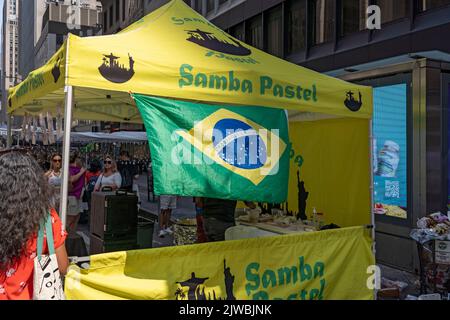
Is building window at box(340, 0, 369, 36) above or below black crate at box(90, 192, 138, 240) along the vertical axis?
above

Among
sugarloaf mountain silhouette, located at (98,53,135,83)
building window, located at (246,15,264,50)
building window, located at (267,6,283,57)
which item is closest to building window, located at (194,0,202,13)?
building window, located at (246,15,264,50)

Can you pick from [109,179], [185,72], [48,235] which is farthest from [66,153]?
[109,179]

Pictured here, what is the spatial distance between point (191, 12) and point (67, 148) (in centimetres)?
280

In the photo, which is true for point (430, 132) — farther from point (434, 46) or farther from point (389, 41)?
point (389, 41)

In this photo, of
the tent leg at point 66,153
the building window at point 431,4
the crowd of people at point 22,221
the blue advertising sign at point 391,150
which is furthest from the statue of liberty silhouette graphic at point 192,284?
the building window at point 431,4

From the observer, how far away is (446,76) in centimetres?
772

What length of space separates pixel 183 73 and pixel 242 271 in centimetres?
214

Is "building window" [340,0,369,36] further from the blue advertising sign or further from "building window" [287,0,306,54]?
the blue advertising sign

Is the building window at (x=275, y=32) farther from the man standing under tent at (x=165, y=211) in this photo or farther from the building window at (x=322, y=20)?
the man standing under tent at (x=165, y=211)

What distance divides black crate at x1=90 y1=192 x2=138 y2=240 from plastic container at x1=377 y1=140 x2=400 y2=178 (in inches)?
A: 197

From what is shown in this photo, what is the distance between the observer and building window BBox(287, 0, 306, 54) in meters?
12.2

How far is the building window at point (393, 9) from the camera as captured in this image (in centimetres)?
889

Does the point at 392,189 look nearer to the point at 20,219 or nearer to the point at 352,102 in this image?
the point at 352,102
